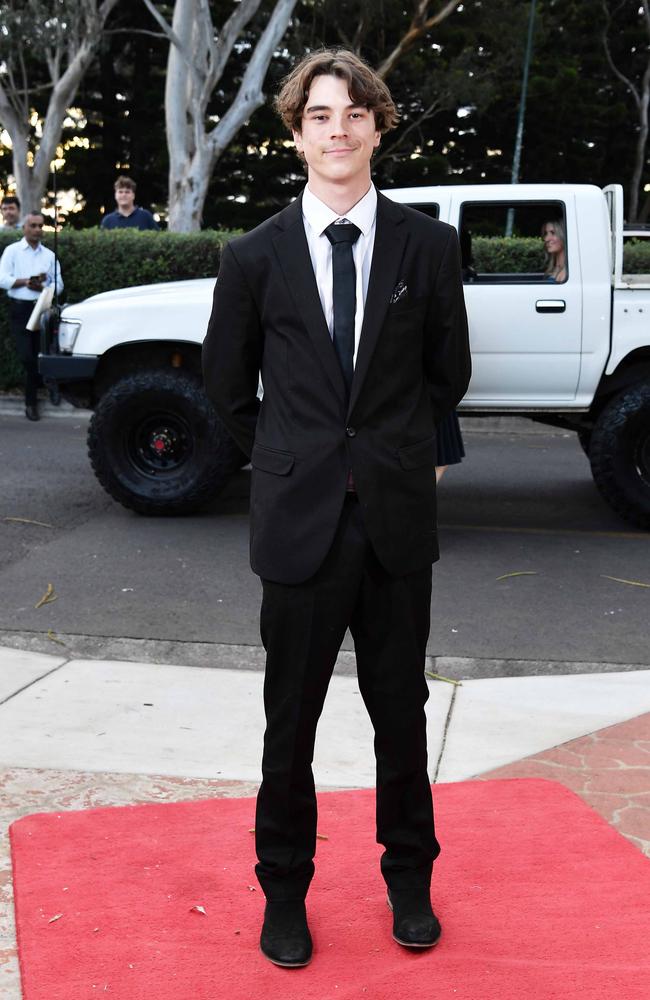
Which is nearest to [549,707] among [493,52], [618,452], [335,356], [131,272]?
[335,356]

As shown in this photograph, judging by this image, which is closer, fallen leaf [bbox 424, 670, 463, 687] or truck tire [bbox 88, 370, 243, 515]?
fallen leaf [bbox 424, 670, 463, 687]

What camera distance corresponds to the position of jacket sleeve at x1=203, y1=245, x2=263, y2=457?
9.55 feet

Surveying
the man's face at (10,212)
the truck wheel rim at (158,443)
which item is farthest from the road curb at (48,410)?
the truck wheel rim at (158,443)

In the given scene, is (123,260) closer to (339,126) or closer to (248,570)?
(248,570)

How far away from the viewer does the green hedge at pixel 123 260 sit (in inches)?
516

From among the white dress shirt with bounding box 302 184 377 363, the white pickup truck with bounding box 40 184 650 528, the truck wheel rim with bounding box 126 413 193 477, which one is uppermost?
the white dress shirt with bounding box 302 184 377 363

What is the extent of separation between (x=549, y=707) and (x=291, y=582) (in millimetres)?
2220

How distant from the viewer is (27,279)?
483 inches

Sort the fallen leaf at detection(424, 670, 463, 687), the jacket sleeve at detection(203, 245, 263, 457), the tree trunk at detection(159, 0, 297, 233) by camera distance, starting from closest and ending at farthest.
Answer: the jacket sleeve at detection(203, 245, 263, 457) < the fallen leaf at detection(424, 670, 463, 687) < the tree trunk at detection(159, 0, 297, 233)

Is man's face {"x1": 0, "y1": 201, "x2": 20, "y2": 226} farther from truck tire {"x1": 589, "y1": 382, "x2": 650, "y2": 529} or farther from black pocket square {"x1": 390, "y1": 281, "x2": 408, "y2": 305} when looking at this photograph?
black pocket square {"x1": 390, "y1": 281, "x2": 408, "y2": 305}

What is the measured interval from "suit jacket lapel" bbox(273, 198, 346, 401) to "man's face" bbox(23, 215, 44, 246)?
32.7ft

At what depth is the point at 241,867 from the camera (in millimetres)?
3402

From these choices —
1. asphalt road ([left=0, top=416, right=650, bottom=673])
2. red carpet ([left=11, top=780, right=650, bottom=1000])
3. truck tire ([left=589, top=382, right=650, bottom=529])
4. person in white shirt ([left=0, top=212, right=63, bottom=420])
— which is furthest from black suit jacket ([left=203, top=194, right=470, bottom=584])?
person in white shirt ([left=0, top=212, right=63, bottom=420])

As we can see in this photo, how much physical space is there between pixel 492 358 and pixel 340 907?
16.8 feet
